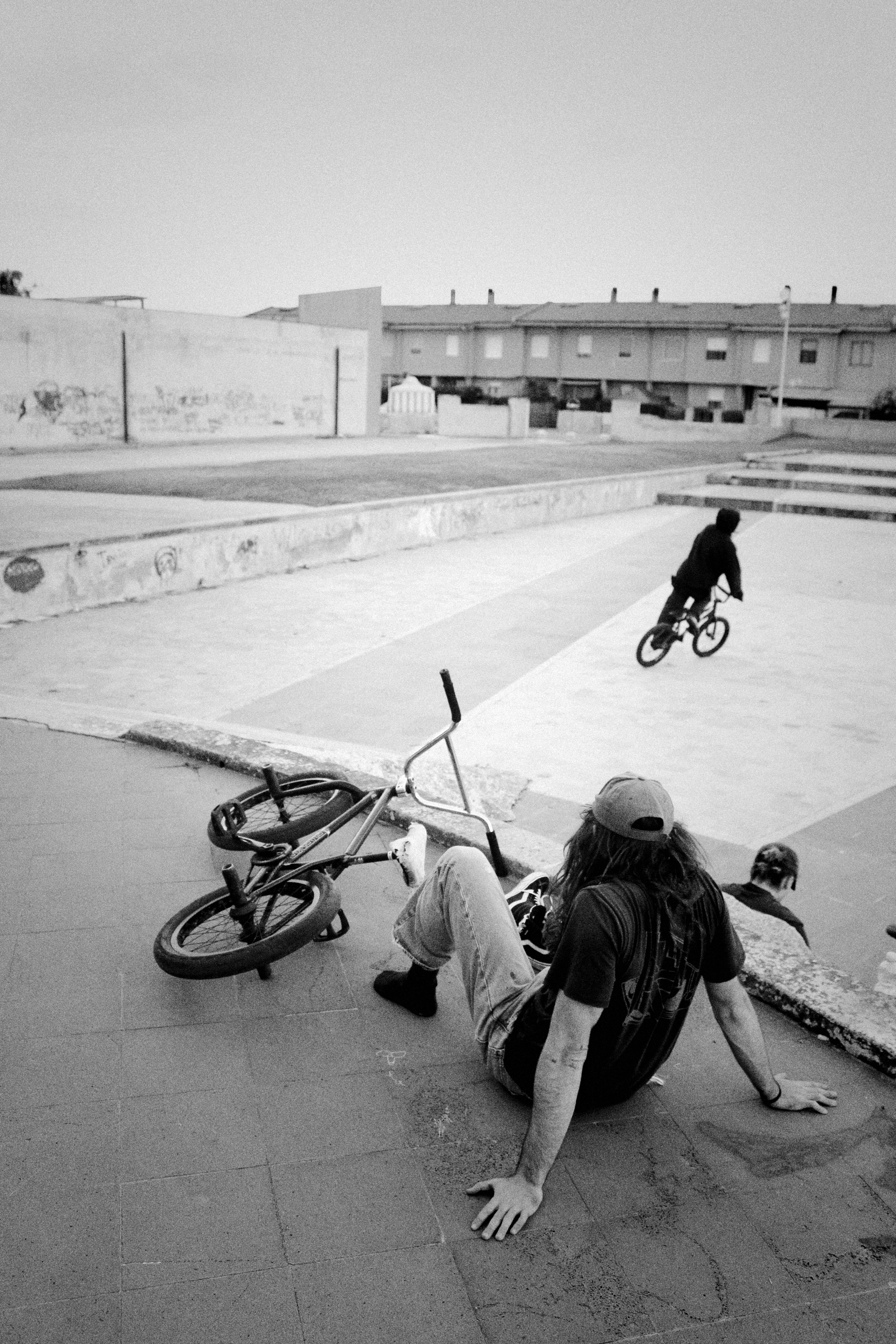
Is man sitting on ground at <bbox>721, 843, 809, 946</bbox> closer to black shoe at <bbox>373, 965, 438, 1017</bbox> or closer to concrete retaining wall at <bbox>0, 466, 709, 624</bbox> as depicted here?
black shoe at <bbox>373, 965, 438, 1017</bbox>

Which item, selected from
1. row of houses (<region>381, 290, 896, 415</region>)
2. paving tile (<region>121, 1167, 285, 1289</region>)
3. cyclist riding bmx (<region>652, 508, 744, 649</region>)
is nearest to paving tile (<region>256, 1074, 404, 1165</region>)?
paving tile (<region>121, 1167, 285, 1289</region>)

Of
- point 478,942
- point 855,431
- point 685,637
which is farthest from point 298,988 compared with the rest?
point 855,431

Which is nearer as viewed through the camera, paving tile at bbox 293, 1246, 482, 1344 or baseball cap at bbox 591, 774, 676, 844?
paving tile at bbox 293, 1246, 482, 1344

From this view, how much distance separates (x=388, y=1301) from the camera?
7.92 feet

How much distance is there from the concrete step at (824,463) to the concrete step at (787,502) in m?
4.43

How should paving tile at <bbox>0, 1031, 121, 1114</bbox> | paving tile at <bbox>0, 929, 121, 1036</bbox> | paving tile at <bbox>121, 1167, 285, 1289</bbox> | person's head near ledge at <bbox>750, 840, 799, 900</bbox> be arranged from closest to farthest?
1. paving tile at <bbox>121, 1167, 285, 1289</bbox>
2. paving tile at <bbox>0, 1031, 121, 1114</bbox>
3. paving tile at <bbox>0, 929, 121, 1036</bbox>
4. person's head near ledge at <bbox>750, 840, 799, 900</bbox>

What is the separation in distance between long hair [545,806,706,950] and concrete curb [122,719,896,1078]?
3.66ft

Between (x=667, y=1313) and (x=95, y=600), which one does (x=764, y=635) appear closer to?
(x=95, y=600)

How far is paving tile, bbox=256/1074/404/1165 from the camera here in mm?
2912

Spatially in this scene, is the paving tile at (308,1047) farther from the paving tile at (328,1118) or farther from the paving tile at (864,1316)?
the paving tile at (864,1316)

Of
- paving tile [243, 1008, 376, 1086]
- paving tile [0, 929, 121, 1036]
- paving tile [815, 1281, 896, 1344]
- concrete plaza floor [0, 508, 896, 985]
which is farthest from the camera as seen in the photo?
concrete plaza floor [0, 508, 896, 985]

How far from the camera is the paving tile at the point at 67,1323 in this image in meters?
2.26

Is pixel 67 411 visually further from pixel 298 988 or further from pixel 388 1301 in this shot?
pixel 388 1301

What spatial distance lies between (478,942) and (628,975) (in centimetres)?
57
